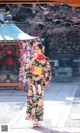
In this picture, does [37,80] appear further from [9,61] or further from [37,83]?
[9,61]

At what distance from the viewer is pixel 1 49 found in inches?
695

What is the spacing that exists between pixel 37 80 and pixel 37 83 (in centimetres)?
8

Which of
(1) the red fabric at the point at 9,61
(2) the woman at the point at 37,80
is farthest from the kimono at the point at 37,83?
(1) the red fabric at the point at 9,61

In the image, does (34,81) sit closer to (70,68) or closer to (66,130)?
(66,130)

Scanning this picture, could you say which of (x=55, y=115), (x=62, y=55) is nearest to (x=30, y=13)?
(x=62, y=55)

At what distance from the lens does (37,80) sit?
990 centimetres

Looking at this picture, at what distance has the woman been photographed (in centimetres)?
987

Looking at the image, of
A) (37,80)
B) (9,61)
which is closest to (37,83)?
(37,80)

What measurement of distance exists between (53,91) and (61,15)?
11.9 feet

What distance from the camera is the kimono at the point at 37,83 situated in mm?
9875

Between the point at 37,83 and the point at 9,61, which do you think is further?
the point at 9,61

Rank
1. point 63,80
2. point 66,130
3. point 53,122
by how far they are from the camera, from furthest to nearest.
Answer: point 63,80 < point 53,122 < point 66,130

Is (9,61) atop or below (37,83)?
below

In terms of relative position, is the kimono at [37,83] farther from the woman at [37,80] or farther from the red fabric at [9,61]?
the red fabric at [9,61]
